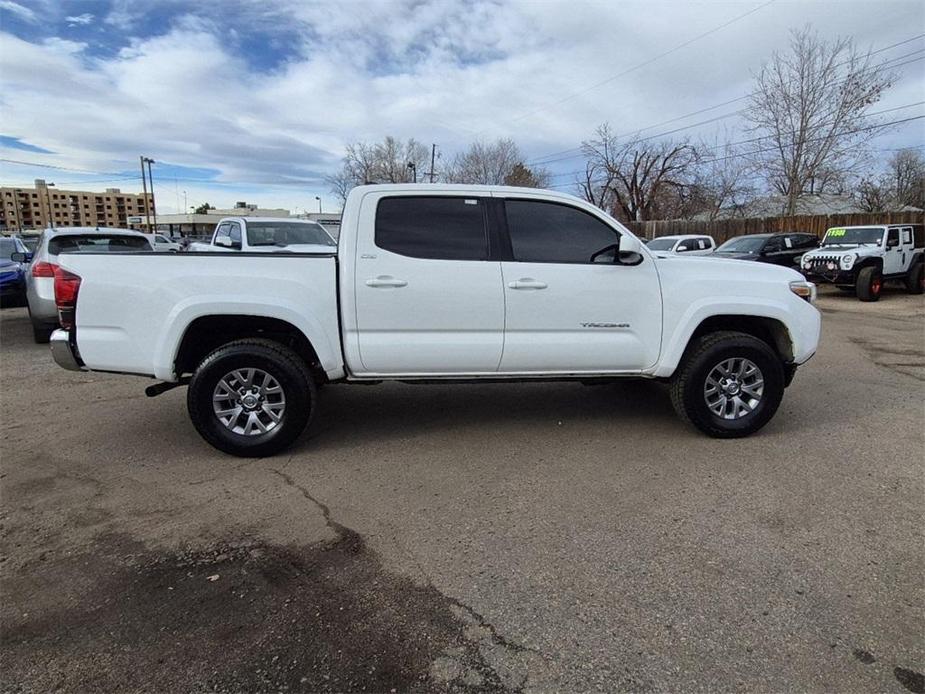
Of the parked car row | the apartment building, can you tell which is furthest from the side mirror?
the apartment building

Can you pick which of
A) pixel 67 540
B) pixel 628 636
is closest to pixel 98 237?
pixel 67 540

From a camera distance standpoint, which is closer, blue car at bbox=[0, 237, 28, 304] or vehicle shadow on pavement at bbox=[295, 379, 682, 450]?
vehicle shadow on pavement at bbox=[295, 379, 682, 450]

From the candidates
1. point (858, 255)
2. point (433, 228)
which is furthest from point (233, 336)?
point (858, 255)

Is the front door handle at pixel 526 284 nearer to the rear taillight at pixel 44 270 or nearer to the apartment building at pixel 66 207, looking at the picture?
the rear taillight at pixel 44 270

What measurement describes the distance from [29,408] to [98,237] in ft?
14.1

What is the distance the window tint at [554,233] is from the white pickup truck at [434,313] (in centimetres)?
1

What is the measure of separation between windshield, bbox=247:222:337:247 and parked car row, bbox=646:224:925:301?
8.92 m

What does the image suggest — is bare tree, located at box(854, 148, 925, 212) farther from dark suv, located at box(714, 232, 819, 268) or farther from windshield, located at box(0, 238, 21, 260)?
windshield, located at box(0, 238, 21, 260)

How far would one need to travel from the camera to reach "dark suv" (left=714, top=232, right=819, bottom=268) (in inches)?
683

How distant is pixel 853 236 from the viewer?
54.0 ft

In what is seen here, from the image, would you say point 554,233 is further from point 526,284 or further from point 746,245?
point 746,245

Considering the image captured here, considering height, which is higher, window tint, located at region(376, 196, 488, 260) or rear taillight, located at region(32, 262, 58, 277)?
window tint, located at region(376, 196, 488, 260)

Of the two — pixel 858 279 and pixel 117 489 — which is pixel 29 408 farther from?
pixel 858 279

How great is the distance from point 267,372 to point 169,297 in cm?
83
